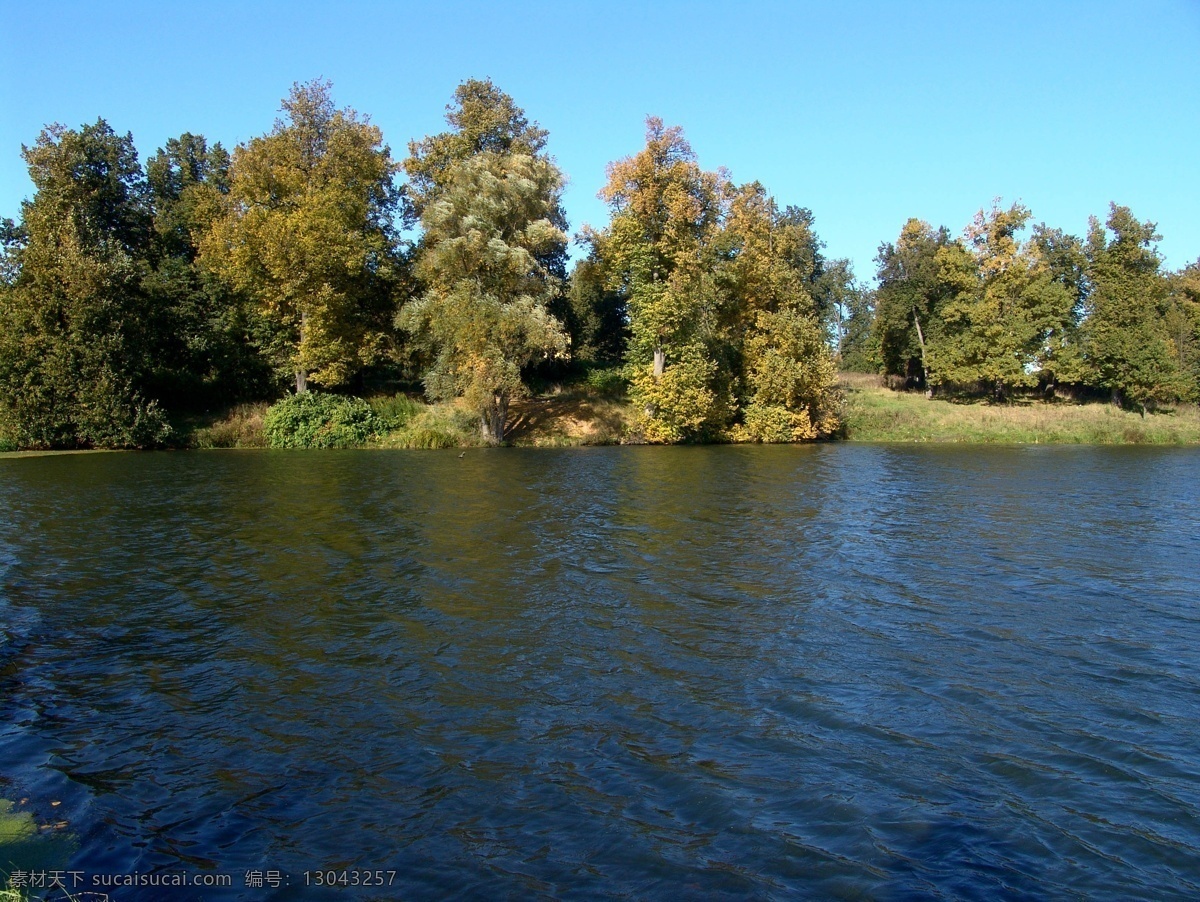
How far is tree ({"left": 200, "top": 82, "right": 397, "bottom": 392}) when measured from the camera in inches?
1667

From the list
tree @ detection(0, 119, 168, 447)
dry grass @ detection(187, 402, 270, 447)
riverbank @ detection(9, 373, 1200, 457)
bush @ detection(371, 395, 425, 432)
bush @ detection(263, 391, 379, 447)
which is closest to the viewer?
tree @ detection(0, 119, 168, 447)

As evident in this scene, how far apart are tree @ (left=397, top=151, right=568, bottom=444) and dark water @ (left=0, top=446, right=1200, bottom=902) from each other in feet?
74.5

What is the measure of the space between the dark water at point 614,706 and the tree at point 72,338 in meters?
22.9

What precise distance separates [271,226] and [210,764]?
129 ft

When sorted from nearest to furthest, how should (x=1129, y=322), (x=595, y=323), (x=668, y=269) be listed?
1. (x=668, y=269)
2. (x=1129, y=322)
3. (x=595, y=323)

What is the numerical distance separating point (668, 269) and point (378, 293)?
54.1 ft

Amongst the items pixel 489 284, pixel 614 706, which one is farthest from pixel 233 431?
pixel 614 706

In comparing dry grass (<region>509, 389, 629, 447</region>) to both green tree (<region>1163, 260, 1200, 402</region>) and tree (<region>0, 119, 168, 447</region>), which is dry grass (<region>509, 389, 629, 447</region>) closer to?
tree (<region>0, 119, 168, 447</region>)

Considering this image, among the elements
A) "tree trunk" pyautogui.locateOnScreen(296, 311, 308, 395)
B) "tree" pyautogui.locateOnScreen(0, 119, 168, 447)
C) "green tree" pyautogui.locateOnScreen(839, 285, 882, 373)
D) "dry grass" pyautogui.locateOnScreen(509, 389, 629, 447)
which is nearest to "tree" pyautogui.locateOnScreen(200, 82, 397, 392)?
"tree trunk" pyautogui.locateOnScreen(296, 311, 308, 395)

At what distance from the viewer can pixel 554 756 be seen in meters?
7.46

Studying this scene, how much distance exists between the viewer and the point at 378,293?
156ft

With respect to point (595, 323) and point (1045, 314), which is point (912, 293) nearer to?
point (1045, 314)

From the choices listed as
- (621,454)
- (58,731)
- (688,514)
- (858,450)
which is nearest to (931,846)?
(58,731)

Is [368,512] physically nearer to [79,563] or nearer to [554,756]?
[79,563]
